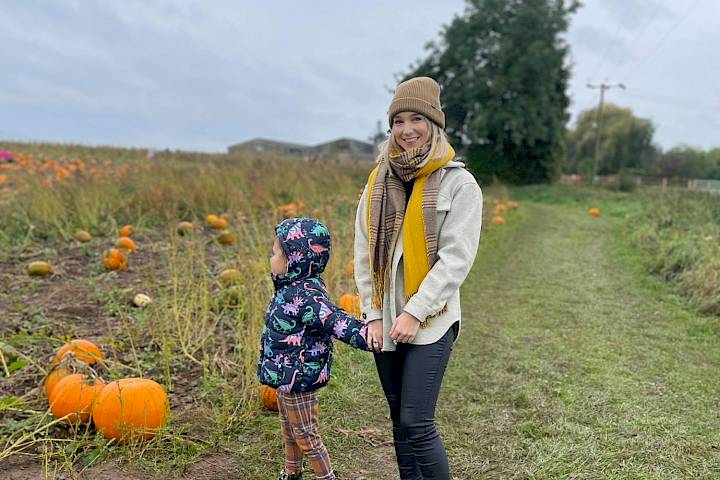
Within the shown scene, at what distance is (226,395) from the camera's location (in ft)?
9.66

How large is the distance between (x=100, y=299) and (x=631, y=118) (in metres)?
56.8

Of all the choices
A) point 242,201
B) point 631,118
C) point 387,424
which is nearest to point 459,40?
point 242,201

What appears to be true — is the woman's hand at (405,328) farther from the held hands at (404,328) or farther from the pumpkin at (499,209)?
the pumpkin at (499,209)

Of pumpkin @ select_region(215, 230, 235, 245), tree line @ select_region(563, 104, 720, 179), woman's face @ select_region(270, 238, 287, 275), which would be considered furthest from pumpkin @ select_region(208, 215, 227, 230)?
tree line @ select_region(563, 104, 720, 179)

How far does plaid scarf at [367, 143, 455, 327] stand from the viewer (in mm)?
1972

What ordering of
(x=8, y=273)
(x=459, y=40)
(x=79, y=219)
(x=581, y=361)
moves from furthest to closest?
(x=459, y=40) < (x=79, y=219) < (x=8, y=273) < (x=581, y=361)

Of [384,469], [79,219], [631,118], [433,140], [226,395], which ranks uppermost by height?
[631,118]

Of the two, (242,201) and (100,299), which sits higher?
(242,201)

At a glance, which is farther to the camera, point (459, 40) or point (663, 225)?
point (459, 40)

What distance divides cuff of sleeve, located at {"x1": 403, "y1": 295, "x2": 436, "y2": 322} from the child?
0.29 meters

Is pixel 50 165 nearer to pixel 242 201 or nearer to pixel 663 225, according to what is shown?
pixel 242 201

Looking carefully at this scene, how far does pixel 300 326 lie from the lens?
220 centimetres

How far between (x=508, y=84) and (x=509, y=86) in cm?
10

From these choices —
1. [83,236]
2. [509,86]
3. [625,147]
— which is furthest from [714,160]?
[83,236]
